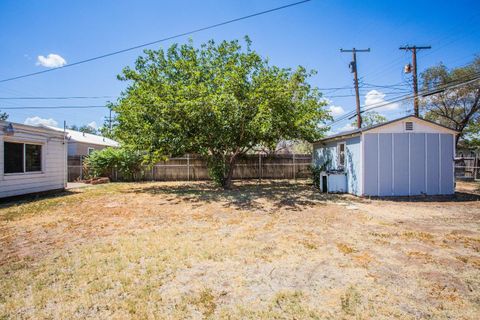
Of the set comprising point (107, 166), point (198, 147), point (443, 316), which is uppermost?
point (198, 147)

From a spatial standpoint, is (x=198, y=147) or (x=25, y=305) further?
(x=198, y=147)

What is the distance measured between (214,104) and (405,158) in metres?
7.81

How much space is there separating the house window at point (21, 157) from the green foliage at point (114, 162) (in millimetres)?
5078

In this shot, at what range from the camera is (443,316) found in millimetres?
2354

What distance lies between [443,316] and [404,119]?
8829 millimetres

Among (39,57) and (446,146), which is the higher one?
(39,57)

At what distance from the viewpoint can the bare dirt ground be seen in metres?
2.50

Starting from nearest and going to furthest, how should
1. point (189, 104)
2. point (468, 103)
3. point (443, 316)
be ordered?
1. point (443, 316)
2. point (189, 104)
3. point (468, 103)

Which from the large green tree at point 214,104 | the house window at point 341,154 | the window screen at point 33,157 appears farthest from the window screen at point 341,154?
the window screen at point 33,157

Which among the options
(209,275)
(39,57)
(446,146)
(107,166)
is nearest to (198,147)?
(107,166)

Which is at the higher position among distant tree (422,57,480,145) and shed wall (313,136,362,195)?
distant tree (422,57,480,145)

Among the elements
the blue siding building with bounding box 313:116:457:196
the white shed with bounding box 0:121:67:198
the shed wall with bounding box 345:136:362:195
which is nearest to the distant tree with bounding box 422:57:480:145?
the blue siding building with bounding box 313:116:457:196

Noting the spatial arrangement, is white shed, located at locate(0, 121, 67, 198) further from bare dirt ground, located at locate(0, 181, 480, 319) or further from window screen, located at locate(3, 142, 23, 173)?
bare dirt ground, located at locate(0, 181, 480, 319)

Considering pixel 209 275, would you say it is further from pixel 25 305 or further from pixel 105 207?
pixel 105 207
